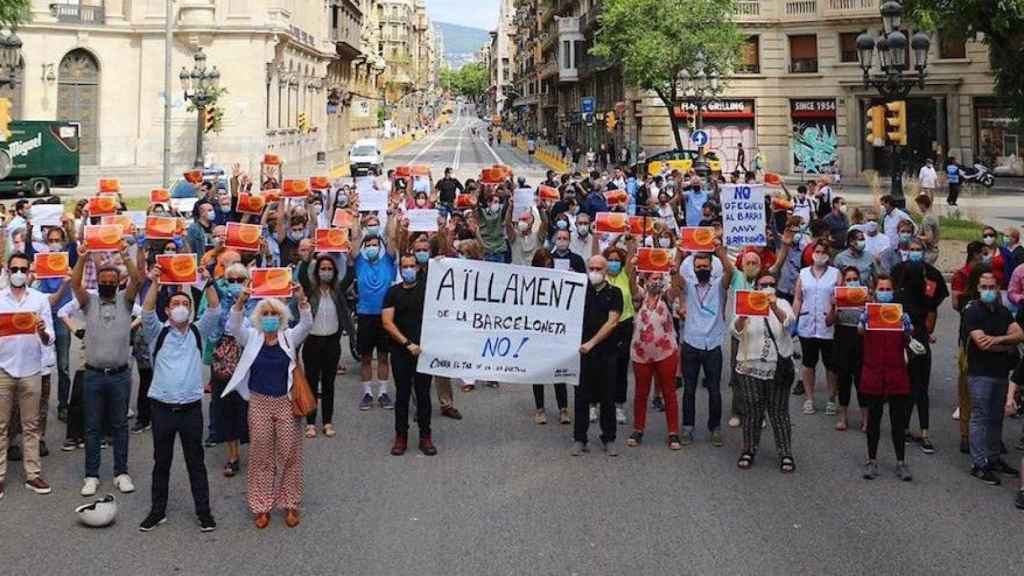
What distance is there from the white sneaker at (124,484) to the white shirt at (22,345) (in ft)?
3.70

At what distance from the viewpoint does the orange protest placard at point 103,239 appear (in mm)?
9719

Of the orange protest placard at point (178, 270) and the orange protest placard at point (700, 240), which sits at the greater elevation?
the orange protest placard at point (700, 240)

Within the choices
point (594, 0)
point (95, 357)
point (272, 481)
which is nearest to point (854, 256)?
point (272, 481)

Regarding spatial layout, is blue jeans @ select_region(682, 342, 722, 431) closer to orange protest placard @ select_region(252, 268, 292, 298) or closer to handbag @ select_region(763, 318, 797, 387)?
handbag @ select_region(763, 318, 797, 387)

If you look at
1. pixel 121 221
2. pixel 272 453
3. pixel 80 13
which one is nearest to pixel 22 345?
pixel 272 453

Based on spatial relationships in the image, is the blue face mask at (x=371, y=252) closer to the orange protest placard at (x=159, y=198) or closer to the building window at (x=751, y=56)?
the orange protest placard at (x=159, y=198)

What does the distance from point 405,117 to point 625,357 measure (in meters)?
149

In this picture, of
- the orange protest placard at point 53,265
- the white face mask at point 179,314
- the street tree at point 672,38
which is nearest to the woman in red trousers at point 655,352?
the white face mask at point 179,314

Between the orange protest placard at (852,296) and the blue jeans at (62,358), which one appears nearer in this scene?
the orange protest placard at (852,296)

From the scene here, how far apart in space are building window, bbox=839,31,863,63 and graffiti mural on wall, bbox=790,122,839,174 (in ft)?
10.4

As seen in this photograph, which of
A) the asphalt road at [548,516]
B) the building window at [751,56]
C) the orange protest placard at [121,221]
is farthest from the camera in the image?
the building window at [751,56]

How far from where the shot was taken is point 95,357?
26.7 feet

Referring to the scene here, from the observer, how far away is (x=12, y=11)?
2836 cm

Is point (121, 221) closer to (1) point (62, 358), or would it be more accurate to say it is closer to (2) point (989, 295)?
(1) point (62, 358)
